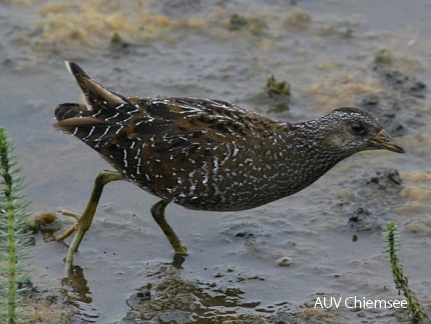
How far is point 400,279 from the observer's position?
6508 mm

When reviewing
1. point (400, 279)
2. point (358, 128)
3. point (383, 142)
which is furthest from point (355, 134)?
point (400, 279)

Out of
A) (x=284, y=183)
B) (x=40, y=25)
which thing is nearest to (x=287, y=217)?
(x=284, y=183)

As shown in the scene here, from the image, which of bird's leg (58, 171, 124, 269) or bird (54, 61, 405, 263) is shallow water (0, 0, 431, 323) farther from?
bird (54, 61, 405, 263)

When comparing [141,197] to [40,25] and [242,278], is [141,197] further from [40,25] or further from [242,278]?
[40,25]

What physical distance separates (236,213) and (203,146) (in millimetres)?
1222

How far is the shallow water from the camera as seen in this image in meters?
7.54

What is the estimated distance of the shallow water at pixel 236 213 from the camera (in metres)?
7.54

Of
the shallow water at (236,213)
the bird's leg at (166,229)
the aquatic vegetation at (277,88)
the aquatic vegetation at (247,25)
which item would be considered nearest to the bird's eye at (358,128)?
Answer: the shallow water at (236,213)

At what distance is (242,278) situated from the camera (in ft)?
25.3

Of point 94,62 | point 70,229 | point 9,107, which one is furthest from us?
point 94,62

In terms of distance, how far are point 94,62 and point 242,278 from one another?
3759 mm

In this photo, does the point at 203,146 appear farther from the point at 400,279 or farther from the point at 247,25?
the point at 247,25

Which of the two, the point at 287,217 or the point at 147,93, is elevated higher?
the point at 147,93

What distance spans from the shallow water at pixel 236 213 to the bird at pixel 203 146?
45 cm
